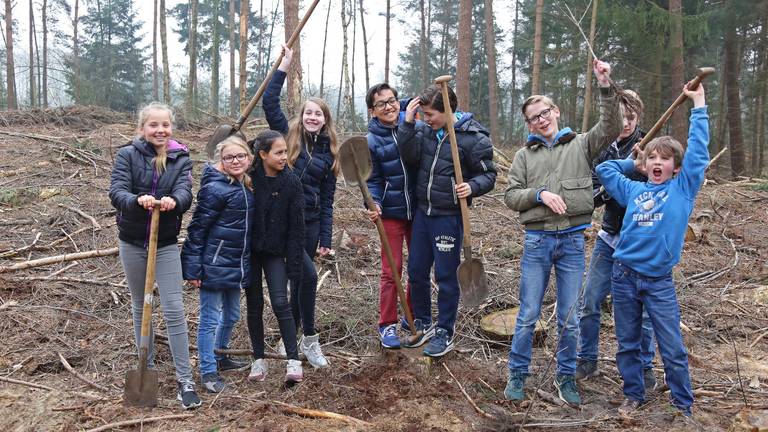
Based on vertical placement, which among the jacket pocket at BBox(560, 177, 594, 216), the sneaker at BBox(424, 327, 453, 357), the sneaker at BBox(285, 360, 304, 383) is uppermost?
the jacket pocket at BBox(560, 177, 594, 216)

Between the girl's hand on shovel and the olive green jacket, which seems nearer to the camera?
the olive green jacket

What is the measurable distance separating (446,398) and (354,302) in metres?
2.11

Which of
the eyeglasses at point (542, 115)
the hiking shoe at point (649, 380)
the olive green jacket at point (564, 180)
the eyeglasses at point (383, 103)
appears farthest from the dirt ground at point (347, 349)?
the eyeglasses at point (383, 103)

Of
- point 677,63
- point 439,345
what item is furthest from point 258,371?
point 677,63

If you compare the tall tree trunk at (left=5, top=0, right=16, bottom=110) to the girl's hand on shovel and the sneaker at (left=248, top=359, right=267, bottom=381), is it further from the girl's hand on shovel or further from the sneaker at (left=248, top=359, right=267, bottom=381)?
the sneaker at (left=248, top=359, right=267, bottom=381)

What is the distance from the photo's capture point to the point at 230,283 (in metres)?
3.92

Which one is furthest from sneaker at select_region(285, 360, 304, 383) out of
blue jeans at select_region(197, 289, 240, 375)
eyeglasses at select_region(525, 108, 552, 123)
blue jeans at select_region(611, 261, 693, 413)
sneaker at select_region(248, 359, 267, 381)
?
eyeglasses at select_region(525, 108, 552, 123)

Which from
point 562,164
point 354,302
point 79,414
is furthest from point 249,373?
point 562,164

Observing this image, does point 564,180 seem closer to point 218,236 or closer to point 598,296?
point 598,296

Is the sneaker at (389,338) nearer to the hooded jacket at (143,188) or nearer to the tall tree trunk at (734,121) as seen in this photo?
the hooded jacket at (143,188)

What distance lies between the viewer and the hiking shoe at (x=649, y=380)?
413cm

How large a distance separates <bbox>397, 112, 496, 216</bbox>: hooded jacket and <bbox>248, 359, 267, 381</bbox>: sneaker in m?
1.73

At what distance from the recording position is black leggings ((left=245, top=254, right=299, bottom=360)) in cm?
404

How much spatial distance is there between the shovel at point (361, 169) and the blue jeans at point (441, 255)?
0.68 ft
